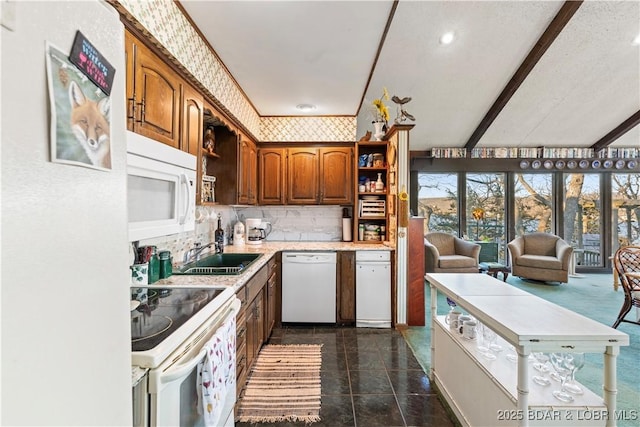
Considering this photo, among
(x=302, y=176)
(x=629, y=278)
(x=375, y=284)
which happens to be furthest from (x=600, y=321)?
(x=302, y=176)

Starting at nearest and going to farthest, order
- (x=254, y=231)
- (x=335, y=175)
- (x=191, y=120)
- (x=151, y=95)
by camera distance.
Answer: (x=151, y=95) → (x=191, y=120) → (x=254, y=231) → (x=335, y=175)

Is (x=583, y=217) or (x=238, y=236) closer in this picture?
(x=238, y=236)

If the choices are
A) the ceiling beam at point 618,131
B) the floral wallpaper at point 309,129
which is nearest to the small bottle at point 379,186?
the floral wallpaper at point 309,129

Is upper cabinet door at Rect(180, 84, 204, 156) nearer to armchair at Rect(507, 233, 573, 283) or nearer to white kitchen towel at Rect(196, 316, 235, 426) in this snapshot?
white kitchen towel at Rect(196, 316, 235, 426)

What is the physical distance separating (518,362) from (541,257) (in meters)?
5.14

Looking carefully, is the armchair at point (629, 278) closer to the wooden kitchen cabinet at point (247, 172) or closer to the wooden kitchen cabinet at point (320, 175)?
the wooden kitchen cabinet at point (320, 175)

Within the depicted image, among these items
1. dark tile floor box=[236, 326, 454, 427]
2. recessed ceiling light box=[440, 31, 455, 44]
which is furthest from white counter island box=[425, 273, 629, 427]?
recessed ceiling light box=[440, 31, 455, 44]

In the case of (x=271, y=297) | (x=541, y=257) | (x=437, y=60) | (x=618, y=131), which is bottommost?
(x=271, y=297)

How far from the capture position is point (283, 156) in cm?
394

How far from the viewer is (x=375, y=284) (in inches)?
135

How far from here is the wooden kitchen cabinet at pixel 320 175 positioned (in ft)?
12.8

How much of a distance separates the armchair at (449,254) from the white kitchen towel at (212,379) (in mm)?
4437

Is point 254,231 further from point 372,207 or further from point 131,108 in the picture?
point 131,108

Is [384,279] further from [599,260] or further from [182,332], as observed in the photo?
[599,260]
